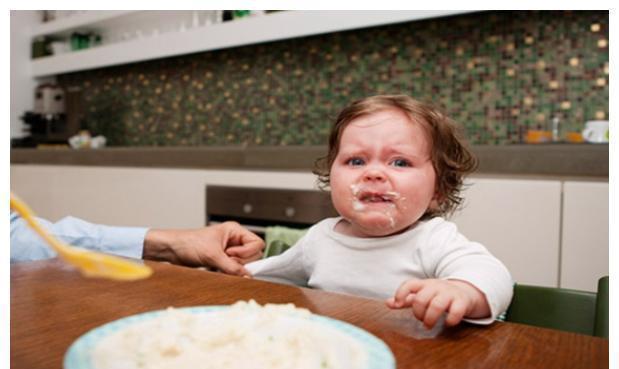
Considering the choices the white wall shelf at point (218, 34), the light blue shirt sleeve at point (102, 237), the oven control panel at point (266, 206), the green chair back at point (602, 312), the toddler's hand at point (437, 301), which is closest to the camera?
the toddler's hand at point (437, 301)

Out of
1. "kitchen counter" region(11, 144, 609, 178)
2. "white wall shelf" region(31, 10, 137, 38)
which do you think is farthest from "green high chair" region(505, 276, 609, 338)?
"white wall shelf" region(31, 10, 137, 38)

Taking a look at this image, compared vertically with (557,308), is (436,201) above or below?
above

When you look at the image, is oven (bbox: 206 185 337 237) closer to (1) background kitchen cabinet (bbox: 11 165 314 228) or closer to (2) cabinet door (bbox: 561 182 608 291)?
(1) background kitchen cabinet (bbox: 11 165 314 228)

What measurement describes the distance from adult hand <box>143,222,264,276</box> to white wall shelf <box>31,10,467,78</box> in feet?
4.73

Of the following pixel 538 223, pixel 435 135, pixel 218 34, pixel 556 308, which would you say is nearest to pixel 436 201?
pixel 435 135

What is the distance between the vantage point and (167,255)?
1.12 m

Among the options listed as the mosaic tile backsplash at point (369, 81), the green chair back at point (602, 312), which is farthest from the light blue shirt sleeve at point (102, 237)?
the mosaic tile backsplash at point (369, 81)

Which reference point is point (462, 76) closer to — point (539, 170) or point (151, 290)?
point (539, 170)

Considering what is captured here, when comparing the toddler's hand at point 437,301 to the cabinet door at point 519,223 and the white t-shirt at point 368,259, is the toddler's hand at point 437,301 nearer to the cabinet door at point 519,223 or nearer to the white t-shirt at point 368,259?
the white t-shirt at point 368,259

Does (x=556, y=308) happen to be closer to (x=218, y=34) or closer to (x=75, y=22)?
(x=218, y=34)

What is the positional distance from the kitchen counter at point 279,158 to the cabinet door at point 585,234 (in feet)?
0.18

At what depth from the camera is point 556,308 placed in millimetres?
796

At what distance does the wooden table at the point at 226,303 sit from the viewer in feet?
1.52

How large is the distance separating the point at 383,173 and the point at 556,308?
32 centimetres
